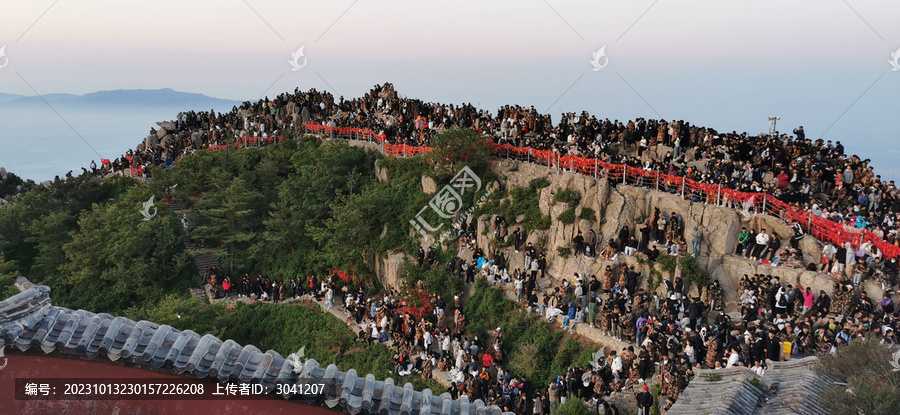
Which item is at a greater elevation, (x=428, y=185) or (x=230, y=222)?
(x=428, y=185)

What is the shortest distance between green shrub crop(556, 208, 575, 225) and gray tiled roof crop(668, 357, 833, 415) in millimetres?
9182

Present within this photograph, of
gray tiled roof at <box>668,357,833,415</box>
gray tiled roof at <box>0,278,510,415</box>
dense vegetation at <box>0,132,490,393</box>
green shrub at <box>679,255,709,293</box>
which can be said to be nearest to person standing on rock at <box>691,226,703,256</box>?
green shrub at <box>679,255,709,293</box>

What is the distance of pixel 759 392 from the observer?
13.4m

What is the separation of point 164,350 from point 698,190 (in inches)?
701

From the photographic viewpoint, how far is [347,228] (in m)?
27.3

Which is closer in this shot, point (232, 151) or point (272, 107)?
point (232, 151)

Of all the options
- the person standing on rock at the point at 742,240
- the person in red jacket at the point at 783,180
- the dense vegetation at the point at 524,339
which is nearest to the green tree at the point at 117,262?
the dense vegetation at the point at 524,339

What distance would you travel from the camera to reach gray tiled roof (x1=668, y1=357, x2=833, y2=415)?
12625 mm

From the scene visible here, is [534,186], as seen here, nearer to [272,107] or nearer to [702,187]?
[702,187]

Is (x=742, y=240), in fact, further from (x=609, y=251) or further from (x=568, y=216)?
(x=568, y=216)

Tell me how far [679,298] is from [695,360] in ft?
10.7

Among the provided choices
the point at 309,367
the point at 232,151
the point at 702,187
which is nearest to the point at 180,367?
the point at 309,367

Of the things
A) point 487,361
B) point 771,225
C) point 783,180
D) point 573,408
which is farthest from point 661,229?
point 573,408

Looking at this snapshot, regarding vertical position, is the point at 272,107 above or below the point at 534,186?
above
